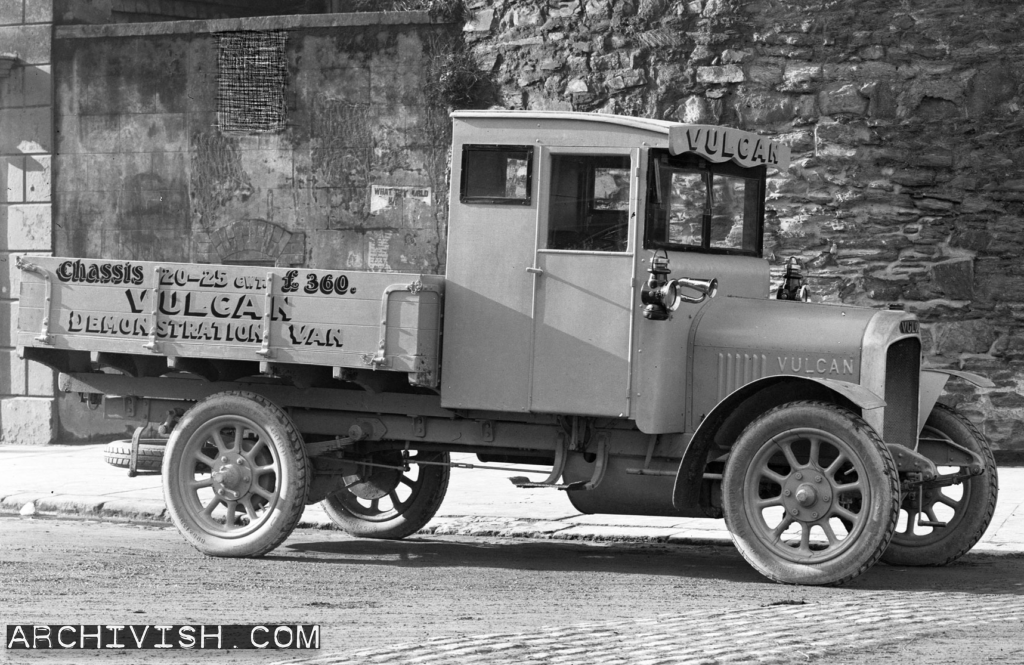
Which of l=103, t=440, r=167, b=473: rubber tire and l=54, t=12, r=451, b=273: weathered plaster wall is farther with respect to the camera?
l=54, t=12, r=451, b=273: weathered plaster wall

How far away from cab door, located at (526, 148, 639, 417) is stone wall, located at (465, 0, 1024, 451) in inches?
227

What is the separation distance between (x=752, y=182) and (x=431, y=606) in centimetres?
341

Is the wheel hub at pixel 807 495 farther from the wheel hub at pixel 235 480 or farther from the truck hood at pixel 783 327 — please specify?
the wheel hub at pixel 235 480

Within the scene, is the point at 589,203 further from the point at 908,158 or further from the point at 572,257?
the point at 908,158

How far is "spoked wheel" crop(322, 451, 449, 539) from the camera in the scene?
374 inches

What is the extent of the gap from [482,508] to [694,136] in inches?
148

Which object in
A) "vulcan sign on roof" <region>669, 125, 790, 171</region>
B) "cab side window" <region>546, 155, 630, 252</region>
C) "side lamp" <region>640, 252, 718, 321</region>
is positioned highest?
"vulcan sign on roof" <region>669, 125, 790, 171</region>

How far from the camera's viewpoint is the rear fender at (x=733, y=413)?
7.74 meters

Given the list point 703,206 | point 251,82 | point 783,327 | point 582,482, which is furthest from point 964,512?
point 251,82

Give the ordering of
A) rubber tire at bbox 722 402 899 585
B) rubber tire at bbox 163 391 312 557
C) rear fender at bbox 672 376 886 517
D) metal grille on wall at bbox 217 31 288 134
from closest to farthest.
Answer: rubber tire at bbox 722 402 899 585 < rear fender at bbox 672 376 886 517 < rubber tire at bbox 163 391 312 557 < metal grille on wall at bbox 217 31 288 134

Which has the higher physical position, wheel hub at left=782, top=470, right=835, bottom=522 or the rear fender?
the rear fender

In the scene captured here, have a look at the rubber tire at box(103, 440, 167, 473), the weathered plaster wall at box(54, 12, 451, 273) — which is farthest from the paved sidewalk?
the weathered plaster wall at box(54, 12, 451, 273)

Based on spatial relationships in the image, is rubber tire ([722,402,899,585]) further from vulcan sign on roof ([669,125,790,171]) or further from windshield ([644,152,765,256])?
vulcan sign on roof ([669,125,790,171])

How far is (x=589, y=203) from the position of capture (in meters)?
8.16
